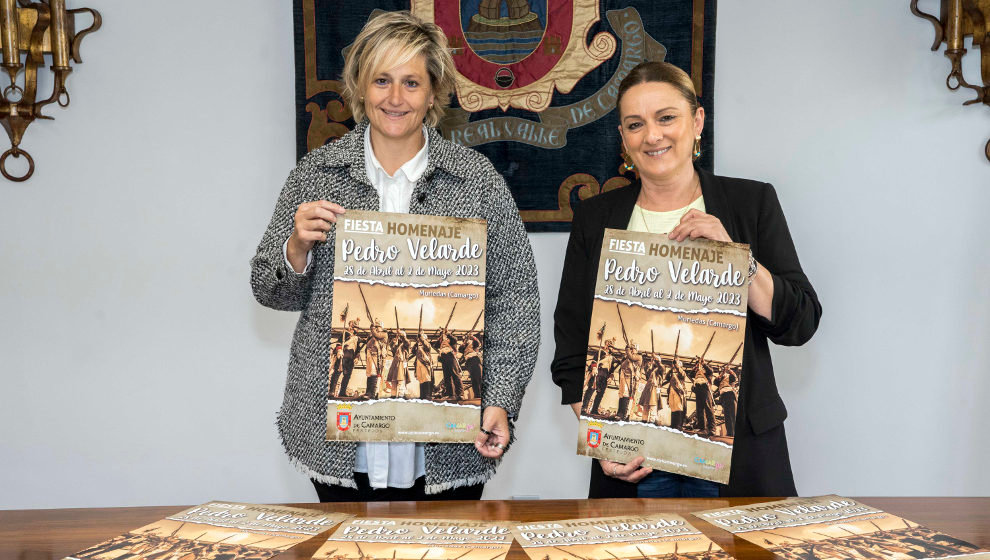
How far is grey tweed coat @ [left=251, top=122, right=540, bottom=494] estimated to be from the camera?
61.6 inches

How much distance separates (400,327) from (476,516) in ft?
1.28

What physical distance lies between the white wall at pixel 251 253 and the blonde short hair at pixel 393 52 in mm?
1178

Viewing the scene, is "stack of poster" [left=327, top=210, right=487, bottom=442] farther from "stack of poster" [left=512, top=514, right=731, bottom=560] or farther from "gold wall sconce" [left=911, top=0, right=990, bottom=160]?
"gold wall sconce" [left=911, top=0, right=990, bottom=160]

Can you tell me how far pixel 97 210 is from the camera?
9.02 feet

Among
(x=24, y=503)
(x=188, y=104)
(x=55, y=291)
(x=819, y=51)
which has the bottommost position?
(x=24, y=503)

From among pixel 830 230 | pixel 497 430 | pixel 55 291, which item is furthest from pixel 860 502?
pixel 55 291

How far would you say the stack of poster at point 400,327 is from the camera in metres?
1.43

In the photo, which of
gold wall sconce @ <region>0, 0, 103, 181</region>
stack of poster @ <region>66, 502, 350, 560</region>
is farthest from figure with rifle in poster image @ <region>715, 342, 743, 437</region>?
gold wall sconce @ <region>0, 0, 103, 181</region>

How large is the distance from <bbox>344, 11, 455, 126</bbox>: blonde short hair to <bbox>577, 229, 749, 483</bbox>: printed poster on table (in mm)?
565

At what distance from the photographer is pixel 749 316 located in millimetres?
1570

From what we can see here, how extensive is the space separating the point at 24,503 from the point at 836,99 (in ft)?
11.1

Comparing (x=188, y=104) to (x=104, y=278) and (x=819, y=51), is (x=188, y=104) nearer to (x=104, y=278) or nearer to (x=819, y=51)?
(x=104, y=278)

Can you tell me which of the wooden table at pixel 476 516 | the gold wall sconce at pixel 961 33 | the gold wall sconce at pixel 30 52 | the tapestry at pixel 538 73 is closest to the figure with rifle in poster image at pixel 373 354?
the wooden table at pixel 476 516

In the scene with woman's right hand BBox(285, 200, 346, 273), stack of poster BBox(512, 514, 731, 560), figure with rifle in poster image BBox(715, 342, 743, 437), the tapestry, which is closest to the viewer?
stack of poster BBox(512, 514, 731, 560)
